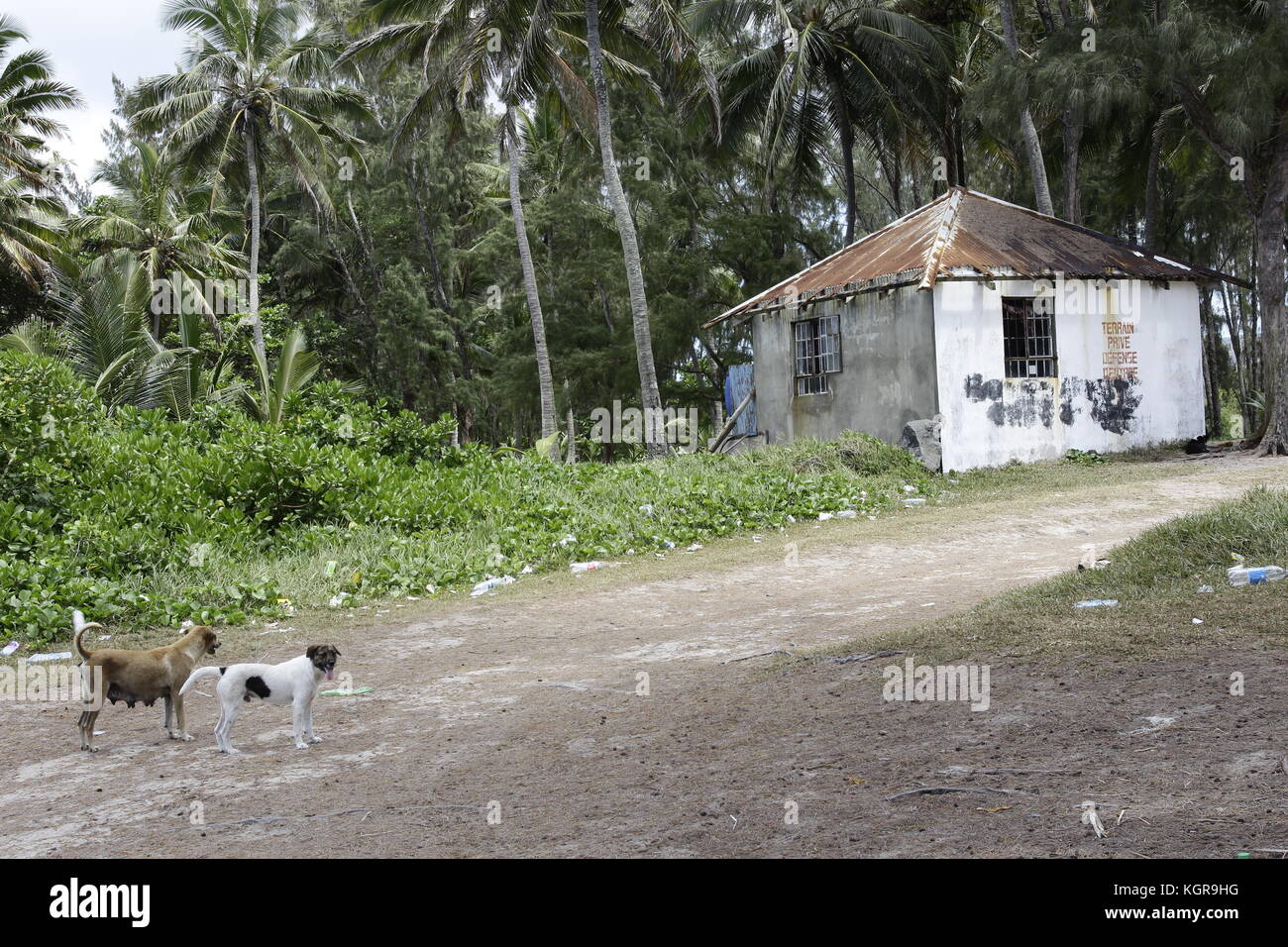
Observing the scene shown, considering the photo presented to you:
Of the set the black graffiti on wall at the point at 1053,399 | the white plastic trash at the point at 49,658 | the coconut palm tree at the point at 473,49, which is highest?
the coconut palm tree at the point at 473,49

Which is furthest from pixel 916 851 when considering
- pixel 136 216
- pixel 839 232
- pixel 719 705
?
pixel 839 232

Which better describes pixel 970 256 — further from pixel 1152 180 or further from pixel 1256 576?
pixel 1256 576

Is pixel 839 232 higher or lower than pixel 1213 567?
higher

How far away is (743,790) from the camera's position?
471cm

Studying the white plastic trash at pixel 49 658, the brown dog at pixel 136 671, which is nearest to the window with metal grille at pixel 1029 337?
the white plastic trash at pixel 49 658

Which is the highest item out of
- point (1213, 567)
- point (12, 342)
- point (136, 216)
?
point (136, 216)

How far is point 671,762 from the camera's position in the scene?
17.2 feet

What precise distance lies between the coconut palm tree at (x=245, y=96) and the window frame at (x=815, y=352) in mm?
13695

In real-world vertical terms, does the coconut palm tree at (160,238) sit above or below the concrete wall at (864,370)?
above

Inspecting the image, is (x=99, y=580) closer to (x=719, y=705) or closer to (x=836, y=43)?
(x=719, y=705)

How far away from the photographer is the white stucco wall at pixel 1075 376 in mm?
18672

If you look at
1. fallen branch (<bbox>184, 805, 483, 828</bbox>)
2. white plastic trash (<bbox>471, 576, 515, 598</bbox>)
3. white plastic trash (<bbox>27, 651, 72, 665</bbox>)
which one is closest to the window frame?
white plastic trash (<bbox>471, 576, 515, 598</bbox>)

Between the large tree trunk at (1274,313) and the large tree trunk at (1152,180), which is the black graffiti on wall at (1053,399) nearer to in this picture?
the large tree trunk at (1274,313)
